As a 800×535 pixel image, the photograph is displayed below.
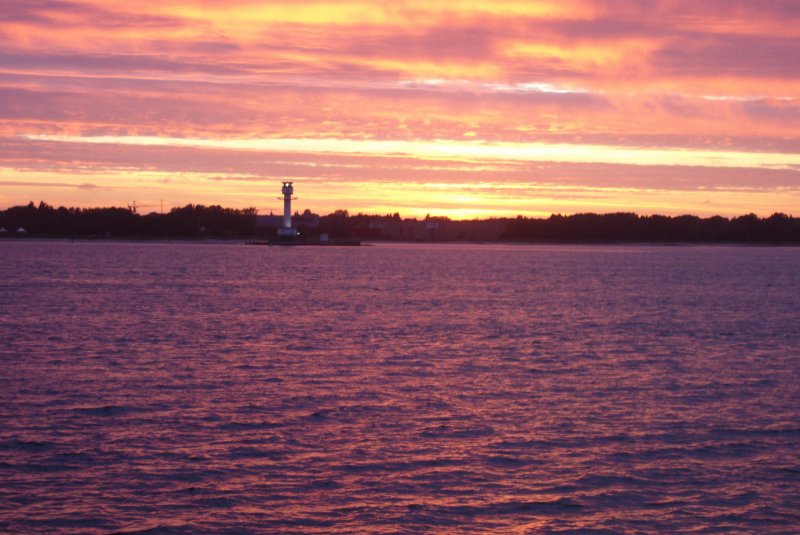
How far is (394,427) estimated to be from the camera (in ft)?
63.0

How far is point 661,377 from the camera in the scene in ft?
86.7

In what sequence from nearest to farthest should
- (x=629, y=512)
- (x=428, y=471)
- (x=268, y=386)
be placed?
(x=629, y=512) < (x=428, y=471) < (x=268, y=386)

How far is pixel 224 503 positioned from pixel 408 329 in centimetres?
2536

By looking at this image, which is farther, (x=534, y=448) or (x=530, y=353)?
(x=530, y=353)

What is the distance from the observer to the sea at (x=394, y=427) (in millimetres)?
14000

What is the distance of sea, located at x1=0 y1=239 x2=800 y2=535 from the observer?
14.0 meters

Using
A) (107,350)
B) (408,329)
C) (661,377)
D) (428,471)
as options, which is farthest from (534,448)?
(408,329)

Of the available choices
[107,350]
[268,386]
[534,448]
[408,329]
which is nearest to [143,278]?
[408,329]

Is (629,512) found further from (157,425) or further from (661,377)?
(661,377)

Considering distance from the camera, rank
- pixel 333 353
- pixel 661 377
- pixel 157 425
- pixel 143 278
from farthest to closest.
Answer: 1. pixel 143 278
2. pixel 333 353
3. pixel 661 377
4. pixel 157 425

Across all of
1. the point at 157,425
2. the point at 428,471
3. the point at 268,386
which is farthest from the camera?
the point at 268,386

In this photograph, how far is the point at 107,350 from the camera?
30.9 m

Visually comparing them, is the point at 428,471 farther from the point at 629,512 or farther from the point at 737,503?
the point at 737,503

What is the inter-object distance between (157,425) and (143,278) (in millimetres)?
63457
